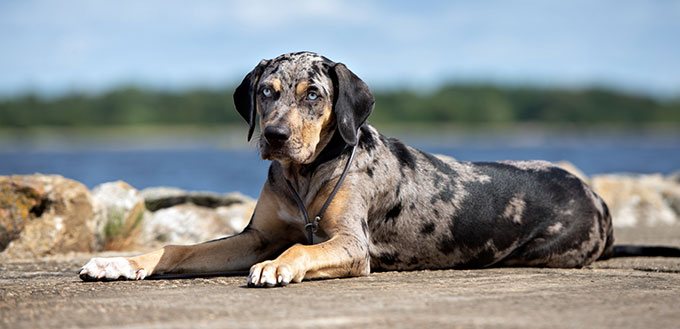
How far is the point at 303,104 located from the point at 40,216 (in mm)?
3914

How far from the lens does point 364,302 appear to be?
16.2 feet

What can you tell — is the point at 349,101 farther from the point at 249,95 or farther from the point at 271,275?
the point at 271,275

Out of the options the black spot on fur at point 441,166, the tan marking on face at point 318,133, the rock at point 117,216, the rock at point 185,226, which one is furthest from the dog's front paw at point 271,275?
the rock at point 185,226

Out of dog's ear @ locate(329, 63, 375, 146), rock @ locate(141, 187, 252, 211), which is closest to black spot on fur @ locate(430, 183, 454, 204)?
dog's ear @ locate(329, 63, 375, 146)

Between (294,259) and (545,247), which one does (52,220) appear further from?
(545,247)

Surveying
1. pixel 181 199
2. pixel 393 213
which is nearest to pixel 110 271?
pixel 393 213

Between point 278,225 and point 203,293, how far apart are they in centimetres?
172

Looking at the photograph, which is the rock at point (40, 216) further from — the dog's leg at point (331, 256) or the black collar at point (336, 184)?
the dog's leg at point (331, 256)

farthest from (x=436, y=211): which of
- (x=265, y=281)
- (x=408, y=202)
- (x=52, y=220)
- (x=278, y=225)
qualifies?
(x=52, y=220)

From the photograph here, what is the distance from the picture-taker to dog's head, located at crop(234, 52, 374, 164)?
247 inches

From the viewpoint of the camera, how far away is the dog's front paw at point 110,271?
616cm

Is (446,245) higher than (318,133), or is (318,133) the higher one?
(318,133)

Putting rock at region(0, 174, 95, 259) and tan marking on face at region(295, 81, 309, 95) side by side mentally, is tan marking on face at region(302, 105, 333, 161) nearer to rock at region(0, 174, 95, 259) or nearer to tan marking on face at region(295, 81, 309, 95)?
tan marking on face at region(295, 81, 309, 95)

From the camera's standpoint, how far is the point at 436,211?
285 inches
